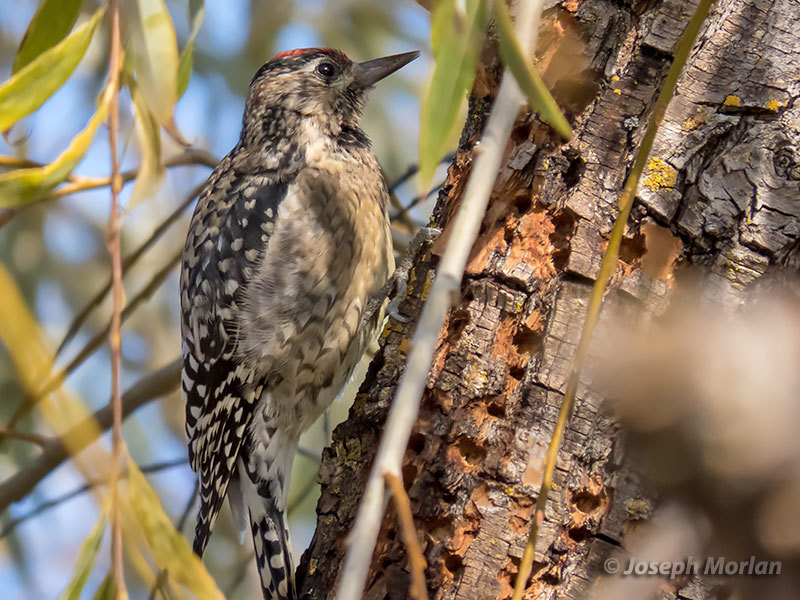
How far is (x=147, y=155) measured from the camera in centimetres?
133

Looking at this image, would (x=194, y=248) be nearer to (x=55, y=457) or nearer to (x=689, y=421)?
Answer: (x=55, y=457)

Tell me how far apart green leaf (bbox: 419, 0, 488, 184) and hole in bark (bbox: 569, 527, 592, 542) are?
2.33 feet

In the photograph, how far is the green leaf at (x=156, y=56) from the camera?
1.22m

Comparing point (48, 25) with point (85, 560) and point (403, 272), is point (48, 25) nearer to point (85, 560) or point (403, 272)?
point (85, 560)

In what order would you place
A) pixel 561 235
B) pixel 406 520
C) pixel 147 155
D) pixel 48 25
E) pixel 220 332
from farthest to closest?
pixel 220 332
pixel 561 235
pixel 48 25
pixel 147 155
pixel 406 520

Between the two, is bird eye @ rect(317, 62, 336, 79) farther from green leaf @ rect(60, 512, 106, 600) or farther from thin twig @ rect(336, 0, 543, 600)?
green leaf @ rect(60, 512, 106, 600)

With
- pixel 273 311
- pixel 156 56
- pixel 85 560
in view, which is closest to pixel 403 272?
pixel 273 311

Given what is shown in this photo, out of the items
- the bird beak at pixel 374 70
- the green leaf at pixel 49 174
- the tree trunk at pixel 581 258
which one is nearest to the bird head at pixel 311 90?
the bird beak at pixel 374 70

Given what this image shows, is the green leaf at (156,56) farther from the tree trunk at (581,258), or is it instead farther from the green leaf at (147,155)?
the tree trunk at (581,258)

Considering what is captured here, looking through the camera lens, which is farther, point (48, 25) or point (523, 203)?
point (523, 203)

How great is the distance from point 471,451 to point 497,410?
0.28ft

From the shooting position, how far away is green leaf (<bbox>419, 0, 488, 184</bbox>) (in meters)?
1.04

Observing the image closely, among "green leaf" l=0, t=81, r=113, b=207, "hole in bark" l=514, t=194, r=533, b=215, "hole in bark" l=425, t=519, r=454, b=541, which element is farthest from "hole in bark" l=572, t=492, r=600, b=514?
"green leaf" l=0, t=81, r=113, b=207

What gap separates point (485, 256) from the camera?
1.59 meters
